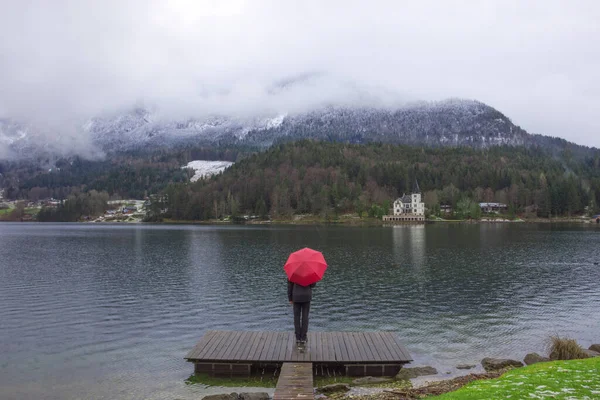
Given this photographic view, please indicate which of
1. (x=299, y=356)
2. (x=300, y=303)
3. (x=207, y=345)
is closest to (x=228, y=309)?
(x=207, y=345)

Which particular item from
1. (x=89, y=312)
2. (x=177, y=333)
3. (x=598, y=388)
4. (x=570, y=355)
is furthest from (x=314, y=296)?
(x=598, y=388)

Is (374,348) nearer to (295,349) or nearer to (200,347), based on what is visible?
(295,349)

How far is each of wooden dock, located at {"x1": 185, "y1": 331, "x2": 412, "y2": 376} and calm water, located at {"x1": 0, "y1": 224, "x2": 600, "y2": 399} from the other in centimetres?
167

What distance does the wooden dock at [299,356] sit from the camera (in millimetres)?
22953

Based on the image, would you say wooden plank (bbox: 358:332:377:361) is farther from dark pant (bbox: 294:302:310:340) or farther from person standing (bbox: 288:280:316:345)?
dark pant (bbox: 294:302:310:340)

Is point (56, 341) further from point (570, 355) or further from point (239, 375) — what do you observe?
point (570, 355)

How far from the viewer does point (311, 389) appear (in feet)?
61.5

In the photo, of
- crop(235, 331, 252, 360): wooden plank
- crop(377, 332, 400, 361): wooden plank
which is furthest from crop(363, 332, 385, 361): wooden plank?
crop(235, 331, 252, 360): wooden plank

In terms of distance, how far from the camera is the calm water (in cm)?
2486

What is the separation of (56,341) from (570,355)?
105 ft

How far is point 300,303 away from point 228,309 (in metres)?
17.3

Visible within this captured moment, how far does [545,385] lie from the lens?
16453 mm

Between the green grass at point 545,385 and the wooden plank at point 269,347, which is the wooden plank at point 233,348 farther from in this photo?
the green grass at point 545,385

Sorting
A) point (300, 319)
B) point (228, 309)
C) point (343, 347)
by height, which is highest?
point (300, 319)
